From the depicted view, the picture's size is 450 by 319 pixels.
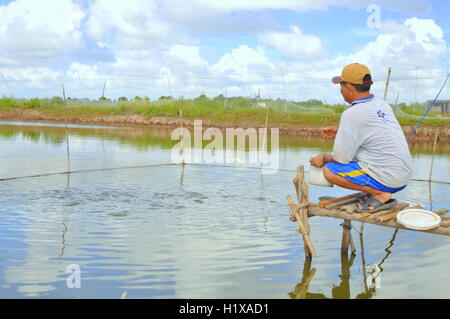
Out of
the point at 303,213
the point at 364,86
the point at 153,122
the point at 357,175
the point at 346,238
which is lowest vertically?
the point at 346,238

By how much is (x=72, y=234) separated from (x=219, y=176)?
4.97 m

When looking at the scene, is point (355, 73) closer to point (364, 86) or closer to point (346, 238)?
point (364, 86)

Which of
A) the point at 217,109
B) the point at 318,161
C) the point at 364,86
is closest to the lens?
the point at 364,86

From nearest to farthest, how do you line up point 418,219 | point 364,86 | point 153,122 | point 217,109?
1. point 418,219
2. point 364,86
3. point 153,122
4. point 217,109

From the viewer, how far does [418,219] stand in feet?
12.2

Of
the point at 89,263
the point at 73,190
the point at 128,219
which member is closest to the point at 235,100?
the point at 73,190

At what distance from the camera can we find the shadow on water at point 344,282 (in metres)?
3.94

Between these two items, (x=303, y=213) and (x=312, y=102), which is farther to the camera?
(x=312, y=102)

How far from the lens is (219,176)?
33.4 feet

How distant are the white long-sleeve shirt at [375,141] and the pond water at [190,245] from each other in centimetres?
87

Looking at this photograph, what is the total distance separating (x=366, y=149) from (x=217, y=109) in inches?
927

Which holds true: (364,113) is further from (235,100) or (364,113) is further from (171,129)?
(235,100)

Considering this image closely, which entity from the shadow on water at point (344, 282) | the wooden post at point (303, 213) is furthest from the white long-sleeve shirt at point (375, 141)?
the shadow on water at point (344, 282)

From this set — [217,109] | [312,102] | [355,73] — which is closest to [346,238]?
[355,73]
